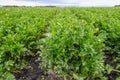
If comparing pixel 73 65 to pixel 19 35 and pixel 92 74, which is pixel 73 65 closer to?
pixel 92 74

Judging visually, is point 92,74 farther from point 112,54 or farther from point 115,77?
point 112,54

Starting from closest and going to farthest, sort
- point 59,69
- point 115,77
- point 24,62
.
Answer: point 59,69 → point 115,77 → point 24,62

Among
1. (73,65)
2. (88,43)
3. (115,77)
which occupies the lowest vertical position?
(115,77)

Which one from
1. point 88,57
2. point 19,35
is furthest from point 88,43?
point 19,35

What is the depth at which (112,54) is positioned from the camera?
18.6ft

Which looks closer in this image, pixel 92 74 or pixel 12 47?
pixel 92 74

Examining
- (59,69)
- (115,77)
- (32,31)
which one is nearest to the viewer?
(59,69)

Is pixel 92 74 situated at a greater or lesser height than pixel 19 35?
lesser

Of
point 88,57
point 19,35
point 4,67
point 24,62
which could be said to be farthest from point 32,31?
point 88,57

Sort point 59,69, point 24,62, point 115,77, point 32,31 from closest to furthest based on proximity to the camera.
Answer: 1. point 59,69
2. point 115,77
3. point 24,62
4. point 32,31

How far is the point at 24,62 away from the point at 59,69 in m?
1.26

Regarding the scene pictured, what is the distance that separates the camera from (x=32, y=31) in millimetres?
6031

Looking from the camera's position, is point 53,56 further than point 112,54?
No

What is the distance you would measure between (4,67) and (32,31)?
1.66 metres
